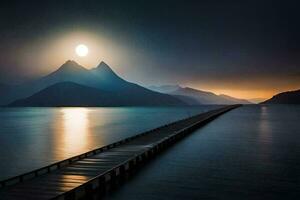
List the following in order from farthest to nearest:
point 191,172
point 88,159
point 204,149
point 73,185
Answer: point 204,149 < point 191,172 < point 88,159 < point 73,185

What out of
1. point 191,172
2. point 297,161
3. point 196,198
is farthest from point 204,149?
point 196,198

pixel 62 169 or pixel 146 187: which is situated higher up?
pixel 62 169

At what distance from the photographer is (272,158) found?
1517 inches

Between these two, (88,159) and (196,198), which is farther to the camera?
(88,159)

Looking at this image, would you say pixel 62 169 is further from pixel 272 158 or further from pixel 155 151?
pixel 272 158

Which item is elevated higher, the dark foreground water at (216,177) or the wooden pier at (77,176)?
the wooden pier at (77,176)

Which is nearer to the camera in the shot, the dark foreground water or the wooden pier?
the wooden pier

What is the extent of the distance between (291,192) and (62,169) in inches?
618

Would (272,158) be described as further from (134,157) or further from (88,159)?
(88,159)

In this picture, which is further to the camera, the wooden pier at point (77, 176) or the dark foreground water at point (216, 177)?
the dark foreground water at point (216, 177)

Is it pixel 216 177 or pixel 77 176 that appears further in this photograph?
pixel 216 177

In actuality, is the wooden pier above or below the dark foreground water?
above

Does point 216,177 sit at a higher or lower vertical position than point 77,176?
lower

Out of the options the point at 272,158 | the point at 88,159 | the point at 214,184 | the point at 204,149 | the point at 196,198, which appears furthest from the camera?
the point at 204,149
